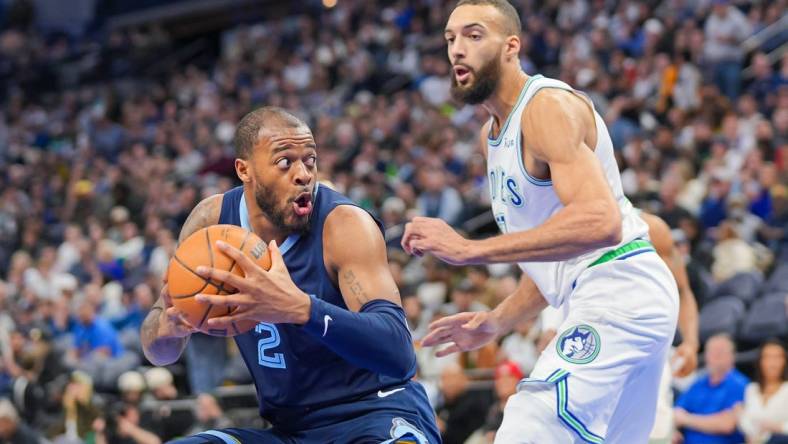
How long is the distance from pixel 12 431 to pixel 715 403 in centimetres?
609

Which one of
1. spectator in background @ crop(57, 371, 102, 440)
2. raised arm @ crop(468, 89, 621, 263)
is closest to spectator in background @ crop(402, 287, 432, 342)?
spectator in background @ crop(57, 371, 102, 440)

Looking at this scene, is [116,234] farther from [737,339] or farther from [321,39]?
[737,339]

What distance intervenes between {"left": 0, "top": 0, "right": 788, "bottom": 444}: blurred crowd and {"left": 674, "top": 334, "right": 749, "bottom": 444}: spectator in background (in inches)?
47.0

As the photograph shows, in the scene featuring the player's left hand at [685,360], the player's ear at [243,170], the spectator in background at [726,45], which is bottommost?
the player's left hand at [685,360]

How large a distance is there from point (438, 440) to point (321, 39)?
16.5m

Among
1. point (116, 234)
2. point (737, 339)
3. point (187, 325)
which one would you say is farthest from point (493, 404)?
point (116, 234)

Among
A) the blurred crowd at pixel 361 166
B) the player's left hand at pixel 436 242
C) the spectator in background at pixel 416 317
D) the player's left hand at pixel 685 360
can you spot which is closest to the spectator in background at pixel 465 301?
the blurred crowd at pixel 361 166

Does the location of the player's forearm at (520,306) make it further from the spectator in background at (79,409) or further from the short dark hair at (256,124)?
the spectator in background at (79,409)

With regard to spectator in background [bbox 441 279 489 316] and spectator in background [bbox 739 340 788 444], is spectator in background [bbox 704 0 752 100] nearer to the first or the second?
spectator in background [bbox 441 279 489 316]

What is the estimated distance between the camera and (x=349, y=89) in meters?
18.3

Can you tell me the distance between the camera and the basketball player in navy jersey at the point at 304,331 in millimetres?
4027

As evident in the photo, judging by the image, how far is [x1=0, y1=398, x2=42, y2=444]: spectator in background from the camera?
10031 mm

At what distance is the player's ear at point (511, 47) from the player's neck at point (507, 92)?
0.23 ft

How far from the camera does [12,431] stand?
10.1 meters
